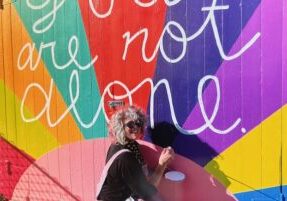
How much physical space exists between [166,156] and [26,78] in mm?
1768

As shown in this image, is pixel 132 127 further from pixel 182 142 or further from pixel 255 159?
pixel 255 159

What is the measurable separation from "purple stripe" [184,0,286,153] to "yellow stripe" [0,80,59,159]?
1736mm

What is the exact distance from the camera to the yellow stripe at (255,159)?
340 cm

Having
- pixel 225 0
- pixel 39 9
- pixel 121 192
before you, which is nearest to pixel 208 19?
pixel 225 0

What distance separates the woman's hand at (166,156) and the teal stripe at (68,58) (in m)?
0.68

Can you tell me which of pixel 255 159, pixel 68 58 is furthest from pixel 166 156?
pixel 68 58

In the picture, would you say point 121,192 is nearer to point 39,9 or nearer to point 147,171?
point 147,171

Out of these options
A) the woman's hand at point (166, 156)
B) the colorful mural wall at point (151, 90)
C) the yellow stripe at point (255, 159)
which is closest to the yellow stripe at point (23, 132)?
the colorful mural wall at point (151, 90)

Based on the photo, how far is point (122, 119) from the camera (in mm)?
3775

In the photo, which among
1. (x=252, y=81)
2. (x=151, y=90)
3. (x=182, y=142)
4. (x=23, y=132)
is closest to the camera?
(x=252, y=81)

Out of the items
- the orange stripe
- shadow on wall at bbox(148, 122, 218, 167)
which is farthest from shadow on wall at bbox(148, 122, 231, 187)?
the orange stripe

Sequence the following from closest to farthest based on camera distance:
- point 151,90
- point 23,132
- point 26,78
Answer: point 151,90 → point 26,78 → point 23,132

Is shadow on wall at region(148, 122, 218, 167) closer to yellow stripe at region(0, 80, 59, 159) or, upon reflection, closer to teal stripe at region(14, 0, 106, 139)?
teal stripe at region(14, 0, 106, 139)

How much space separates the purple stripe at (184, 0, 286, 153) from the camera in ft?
11.1
